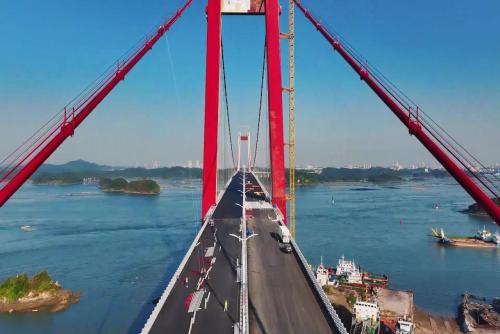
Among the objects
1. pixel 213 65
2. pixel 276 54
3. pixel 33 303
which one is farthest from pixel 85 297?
pixel 276 54

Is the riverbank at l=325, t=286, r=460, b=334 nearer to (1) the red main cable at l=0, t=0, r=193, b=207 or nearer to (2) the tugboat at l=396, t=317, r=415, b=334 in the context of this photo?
(2) the tugboat at l=396, t=317, r=415, b=334

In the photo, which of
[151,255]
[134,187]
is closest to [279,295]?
[151,255]

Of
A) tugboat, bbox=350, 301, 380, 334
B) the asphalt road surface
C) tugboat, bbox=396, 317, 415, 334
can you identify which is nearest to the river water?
tugboat, bbox=396, 317, 415, 334

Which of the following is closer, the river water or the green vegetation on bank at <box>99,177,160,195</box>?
the river water

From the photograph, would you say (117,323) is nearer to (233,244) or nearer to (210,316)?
(233,244)

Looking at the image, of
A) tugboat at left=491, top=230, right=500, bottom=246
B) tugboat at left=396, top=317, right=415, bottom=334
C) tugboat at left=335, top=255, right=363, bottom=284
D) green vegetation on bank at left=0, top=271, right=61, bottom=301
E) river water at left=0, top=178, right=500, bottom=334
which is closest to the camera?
tugboat at left=396, top=317, right=415, bottom=334

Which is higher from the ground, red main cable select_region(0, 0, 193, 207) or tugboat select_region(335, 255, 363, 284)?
red main cable select_region(0, 0, 193, 207)
